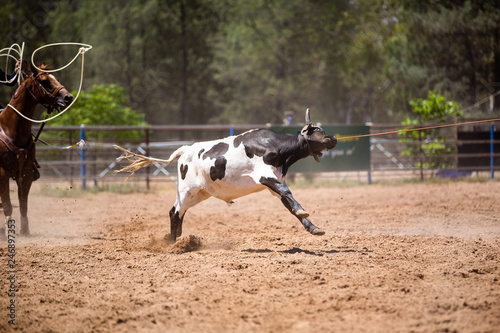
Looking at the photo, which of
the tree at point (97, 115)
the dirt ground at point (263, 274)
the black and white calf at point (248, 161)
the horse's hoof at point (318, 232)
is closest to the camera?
the dirt ground at point (263, 274)

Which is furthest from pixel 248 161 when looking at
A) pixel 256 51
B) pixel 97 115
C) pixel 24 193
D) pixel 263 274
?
pixel 256 51

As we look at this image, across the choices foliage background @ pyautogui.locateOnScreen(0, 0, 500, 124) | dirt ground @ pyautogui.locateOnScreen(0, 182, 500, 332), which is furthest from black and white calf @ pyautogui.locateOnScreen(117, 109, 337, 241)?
foliage background @ pyautogui.locateOnScreen(0, 0, 500, 124)

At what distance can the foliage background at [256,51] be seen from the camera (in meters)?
28.0

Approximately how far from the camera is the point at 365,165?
16156 mm

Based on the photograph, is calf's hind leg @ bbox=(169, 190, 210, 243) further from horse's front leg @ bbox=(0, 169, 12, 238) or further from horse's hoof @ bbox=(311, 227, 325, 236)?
horse's front leg @ bbox=(0, 169, 12, 238)

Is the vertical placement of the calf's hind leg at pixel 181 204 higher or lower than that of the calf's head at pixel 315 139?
lower

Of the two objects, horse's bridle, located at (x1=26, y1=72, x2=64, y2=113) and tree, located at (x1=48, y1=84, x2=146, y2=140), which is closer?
horse's bridle, located at (x1=26, y1=72, x2=64, y2=113)

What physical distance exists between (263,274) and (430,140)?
13.1 metres

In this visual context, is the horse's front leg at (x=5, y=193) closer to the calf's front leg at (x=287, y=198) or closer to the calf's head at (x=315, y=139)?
the calf's front leg at (x=287, y=198)

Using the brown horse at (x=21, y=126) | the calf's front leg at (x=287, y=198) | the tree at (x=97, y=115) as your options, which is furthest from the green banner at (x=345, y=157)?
the calf's front leg at (x=287, y=198)

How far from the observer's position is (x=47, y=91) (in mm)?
7309

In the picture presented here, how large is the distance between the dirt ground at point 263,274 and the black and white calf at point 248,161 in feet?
2.50

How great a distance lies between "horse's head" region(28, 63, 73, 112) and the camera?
23.7 feet

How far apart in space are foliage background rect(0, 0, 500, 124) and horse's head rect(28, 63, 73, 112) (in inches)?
938
